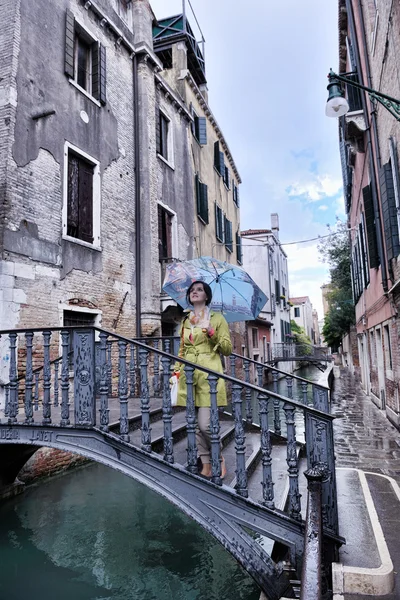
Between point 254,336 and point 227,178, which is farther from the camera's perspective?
point 254,336

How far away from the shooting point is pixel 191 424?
3.31 m

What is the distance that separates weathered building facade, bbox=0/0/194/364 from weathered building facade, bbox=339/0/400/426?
537cm

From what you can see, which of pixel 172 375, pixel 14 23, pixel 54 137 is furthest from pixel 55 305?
pixel 14 23

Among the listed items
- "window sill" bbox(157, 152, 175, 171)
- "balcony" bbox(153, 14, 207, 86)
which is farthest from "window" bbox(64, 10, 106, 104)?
"balcony" bbox(153, 14, 207, 86)

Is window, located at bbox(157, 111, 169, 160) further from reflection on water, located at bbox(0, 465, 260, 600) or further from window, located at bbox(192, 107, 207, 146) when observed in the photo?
reflection on water, located at bbox(0, 465, 260, 600)

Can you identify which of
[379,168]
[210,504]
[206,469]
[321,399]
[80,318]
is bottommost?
[210,504]

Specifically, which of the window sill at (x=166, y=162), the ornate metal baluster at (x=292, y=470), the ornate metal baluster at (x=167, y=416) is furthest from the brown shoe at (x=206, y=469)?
the window sill at (x=166, y=162)

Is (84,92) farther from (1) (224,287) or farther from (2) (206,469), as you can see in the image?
(2) (206,469)

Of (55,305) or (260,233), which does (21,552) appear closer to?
(55,305)

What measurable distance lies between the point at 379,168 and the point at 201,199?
6.86 meters

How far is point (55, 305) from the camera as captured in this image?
24.9 ft

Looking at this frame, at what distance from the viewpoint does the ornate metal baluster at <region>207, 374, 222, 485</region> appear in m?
3.22

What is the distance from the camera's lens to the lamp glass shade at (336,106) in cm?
496

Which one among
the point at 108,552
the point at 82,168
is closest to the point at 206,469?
the point at 108,552
